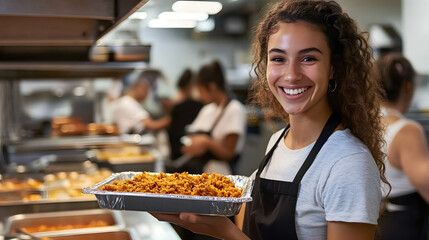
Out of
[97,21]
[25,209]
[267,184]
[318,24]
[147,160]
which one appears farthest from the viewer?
[147,160]

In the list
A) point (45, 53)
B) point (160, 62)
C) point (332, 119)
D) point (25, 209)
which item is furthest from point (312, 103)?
point (160, 62)

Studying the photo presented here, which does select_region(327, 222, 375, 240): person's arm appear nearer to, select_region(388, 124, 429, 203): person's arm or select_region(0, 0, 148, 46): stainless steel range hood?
select_region(0, 0, 148, 46): stainless steel range hood

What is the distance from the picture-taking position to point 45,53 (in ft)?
10.5

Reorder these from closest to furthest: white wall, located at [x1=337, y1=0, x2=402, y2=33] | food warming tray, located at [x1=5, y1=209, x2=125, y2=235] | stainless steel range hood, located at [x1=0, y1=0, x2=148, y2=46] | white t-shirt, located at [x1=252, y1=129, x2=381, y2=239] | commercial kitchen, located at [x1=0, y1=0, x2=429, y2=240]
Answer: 1. white t-shirt, located at [x1=252, y1=129, x2=381, y2=239]
2. stainless steel range hood, located at [x1=0, y1=0, x2=148, y2=46]
3. commercial kitchen, located at [x1=0, y1=0, x2=429, y2=240]
4. food warming tray, located at [x1=5, y1=209, x2=125, y2=235]
5. white wall, located at [x1=337, y1=0, x2=402, y2=33]

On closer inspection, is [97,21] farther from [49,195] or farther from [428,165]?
[428,165]

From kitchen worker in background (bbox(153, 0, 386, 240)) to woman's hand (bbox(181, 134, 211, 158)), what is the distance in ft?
7.22

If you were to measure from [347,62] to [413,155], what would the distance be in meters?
1.10

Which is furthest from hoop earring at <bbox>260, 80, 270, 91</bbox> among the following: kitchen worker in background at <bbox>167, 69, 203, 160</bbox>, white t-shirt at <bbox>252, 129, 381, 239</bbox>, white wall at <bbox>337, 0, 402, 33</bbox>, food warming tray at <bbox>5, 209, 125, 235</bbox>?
white wall at <bbox>337, 0, 402, 33</bbox>

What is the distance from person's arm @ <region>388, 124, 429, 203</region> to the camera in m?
2.32

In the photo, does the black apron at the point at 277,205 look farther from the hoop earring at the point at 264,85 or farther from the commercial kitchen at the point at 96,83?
the commercial kitchen at the point at 96,83

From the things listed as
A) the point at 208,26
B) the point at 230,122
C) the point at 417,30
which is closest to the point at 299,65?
the point at 230,122

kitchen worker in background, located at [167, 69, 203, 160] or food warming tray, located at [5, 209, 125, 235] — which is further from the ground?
kitchen worker in background, located at [167, 69, 203, 160]

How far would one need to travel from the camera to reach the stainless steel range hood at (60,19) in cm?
172

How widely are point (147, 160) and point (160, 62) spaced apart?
583 cm
